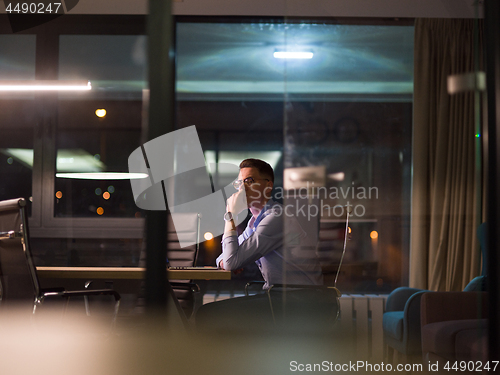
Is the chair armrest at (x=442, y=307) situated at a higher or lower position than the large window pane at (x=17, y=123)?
lower

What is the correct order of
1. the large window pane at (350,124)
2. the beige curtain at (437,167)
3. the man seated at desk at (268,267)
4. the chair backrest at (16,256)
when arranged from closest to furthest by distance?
the man seated at desk at (268,267) → the chair backrest at (16,256) → the large window pane at (350,124) → the beige curtain at (437,167)

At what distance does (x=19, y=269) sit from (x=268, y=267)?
4.36ft

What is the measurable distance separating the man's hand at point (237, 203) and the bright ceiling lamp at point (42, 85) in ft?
8.33

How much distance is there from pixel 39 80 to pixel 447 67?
148 inches

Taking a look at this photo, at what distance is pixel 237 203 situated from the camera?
255cm

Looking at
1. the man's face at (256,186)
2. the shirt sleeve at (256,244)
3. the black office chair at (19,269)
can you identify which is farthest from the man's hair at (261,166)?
the black office chair at (19,269)

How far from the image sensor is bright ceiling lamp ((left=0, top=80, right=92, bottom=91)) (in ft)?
13.8

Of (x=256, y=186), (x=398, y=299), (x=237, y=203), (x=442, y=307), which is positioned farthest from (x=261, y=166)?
(x=398, y=299)

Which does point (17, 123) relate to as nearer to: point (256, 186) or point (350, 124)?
point (256, 186)

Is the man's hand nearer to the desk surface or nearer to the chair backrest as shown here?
the desk surface

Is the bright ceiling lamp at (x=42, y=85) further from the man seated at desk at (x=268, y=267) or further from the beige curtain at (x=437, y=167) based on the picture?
the beige curtain at (x=437, y=167)

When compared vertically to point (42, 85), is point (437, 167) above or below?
below

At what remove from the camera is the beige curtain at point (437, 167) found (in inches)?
155

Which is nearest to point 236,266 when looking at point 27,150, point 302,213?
point 302,213
